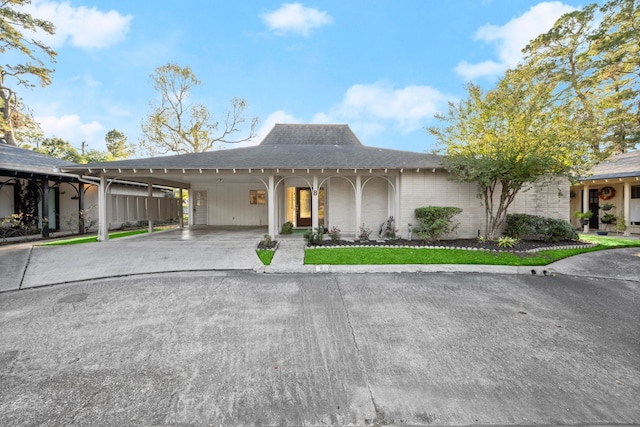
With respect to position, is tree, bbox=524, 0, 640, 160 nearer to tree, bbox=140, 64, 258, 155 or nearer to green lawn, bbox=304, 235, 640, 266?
green lawn, bbox=304, 235, 640, 266

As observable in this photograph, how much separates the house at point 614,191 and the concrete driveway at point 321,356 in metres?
10.4

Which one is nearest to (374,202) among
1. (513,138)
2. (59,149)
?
(513,138)

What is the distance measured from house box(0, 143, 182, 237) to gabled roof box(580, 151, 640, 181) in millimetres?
20510

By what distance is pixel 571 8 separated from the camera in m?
17.8

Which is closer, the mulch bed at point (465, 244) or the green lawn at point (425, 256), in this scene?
the green lawn at point (425, 256)

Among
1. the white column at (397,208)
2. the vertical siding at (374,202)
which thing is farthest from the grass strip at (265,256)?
the white column at (397,208)

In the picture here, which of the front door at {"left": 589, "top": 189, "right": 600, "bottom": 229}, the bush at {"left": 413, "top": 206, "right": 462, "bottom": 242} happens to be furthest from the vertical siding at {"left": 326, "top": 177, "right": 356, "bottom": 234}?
the front door at {"left": 589, "top": 189, "right": 600, "bottom": 229}

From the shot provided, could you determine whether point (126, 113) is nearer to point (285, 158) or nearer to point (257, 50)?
point (257, 50)

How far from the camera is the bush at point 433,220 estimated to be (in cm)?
932

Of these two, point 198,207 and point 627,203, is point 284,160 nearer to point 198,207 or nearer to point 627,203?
point 198,207

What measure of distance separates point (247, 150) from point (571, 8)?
23.1 metres

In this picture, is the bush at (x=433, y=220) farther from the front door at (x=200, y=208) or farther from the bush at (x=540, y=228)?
the front door at (x=200, y=208)

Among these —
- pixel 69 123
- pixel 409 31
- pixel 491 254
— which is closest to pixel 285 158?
pixel 491 254

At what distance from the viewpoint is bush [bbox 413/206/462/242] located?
9.32 metres
